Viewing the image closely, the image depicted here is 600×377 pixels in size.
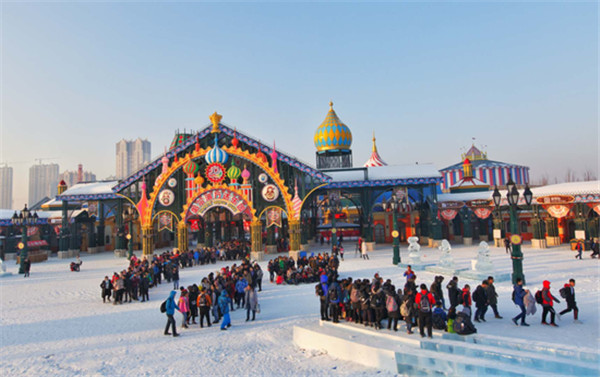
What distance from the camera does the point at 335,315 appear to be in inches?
445

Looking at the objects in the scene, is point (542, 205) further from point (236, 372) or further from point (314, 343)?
point (236, 372)

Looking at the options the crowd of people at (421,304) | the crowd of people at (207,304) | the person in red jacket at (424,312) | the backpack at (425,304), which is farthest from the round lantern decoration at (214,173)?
the backpack at (425,304)

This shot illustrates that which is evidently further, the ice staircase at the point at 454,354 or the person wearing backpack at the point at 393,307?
the person wearing backpack at the point at 393,307

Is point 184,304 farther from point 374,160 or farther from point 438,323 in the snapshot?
point 374,160

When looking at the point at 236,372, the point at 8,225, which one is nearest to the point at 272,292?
the point at 236,372

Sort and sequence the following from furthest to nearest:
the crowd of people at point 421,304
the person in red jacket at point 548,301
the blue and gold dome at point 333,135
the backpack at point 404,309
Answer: the blue and gold dome at point 333,135
the person in red jacket at point 548,301
the backpack at point 404,309
the crowd of people at point 421,304

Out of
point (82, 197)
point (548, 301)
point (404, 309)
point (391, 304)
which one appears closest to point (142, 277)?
point (391, 304)

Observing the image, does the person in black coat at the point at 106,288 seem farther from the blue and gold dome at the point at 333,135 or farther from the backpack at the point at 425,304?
the blue and gold dome at the point at 333,135

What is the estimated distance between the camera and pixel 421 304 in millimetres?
9383

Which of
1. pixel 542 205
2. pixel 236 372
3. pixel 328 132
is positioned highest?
pixel 328 132

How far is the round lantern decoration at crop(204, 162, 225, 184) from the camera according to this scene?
3108cm

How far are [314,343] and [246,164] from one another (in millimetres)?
22710

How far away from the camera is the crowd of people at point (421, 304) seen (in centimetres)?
966

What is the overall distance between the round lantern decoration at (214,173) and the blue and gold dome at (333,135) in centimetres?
1652
